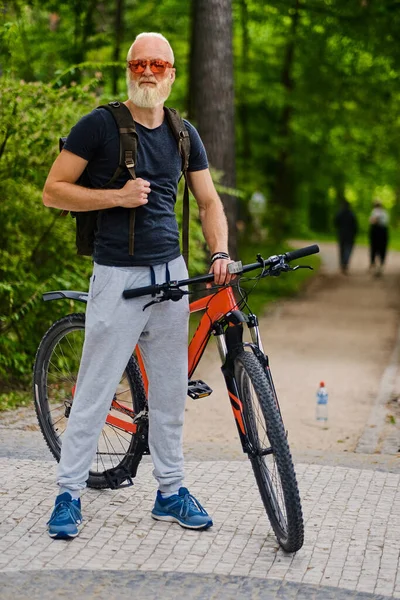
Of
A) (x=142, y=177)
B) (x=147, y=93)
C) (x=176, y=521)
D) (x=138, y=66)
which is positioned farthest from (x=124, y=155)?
(x=176, y=521)

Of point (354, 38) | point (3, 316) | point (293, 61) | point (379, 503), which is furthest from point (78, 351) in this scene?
point (293, 61)

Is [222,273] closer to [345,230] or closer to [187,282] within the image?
[187,282]

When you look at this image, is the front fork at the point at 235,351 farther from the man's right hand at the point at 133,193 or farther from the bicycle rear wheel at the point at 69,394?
the man's right hand at the point at 133,193

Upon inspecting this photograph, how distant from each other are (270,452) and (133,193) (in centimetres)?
119

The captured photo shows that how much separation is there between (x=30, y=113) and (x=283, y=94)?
17.6 metres

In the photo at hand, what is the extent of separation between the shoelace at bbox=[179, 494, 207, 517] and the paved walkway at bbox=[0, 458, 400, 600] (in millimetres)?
77

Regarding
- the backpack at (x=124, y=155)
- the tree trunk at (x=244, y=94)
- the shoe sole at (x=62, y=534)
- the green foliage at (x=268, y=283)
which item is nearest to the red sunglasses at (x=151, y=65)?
the backpack at (x=124, y=155)

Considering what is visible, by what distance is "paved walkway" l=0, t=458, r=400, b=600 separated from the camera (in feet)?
13.5

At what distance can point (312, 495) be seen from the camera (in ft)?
17.8

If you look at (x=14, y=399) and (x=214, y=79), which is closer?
(x=14, y=399)

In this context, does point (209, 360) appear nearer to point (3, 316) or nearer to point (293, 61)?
point (3, 316)

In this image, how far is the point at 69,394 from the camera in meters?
5.54

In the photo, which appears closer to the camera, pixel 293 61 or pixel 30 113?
pixel 30 113

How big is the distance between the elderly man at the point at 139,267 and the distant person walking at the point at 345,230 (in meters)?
21.8
